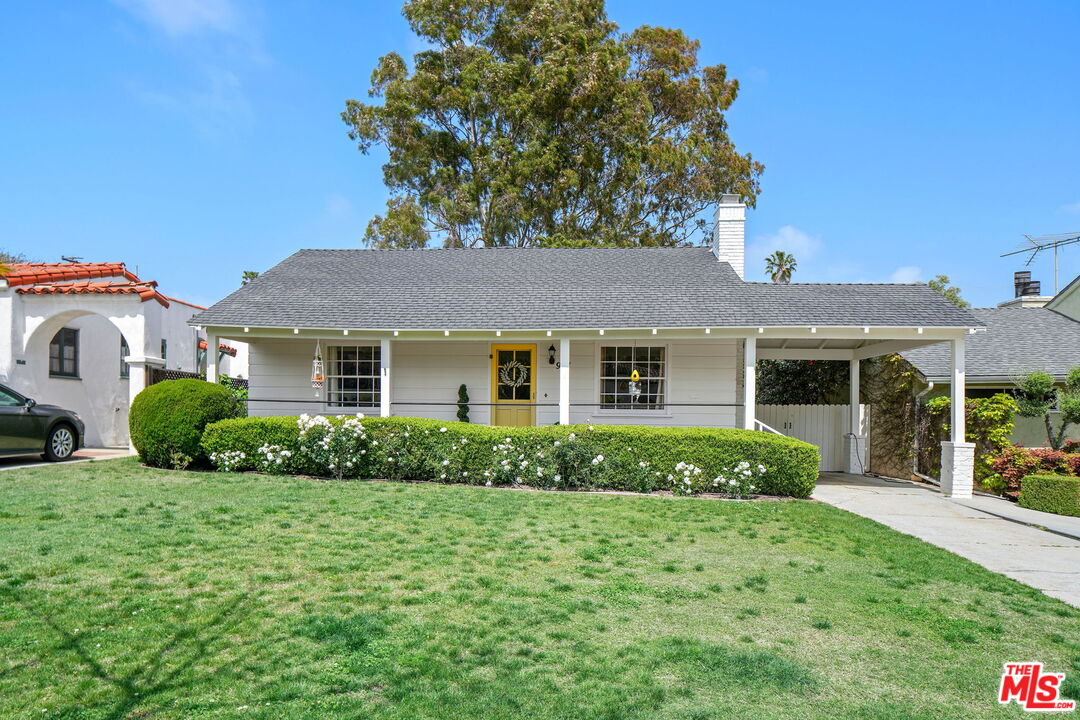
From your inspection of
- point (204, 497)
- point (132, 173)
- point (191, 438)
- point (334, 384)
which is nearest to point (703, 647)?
point (204, 497)

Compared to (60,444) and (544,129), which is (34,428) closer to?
(60,444)

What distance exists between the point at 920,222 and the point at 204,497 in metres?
18.5

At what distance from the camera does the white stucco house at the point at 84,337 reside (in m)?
14.4

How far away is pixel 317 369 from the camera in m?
14.5

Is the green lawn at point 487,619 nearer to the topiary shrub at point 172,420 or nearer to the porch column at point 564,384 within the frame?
the topiary shrub at point 172,420

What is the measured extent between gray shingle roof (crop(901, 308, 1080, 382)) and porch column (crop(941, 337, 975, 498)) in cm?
228

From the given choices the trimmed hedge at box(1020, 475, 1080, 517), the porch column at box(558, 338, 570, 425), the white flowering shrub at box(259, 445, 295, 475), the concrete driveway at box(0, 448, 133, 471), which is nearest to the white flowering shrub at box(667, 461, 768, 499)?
the porch column at box(558, 338, 570, 425)

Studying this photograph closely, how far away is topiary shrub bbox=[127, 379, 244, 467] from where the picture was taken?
1242cm

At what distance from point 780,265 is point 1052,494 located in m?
19.3

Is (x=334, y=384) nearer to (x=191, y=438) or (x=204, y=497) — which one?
(x=191, y=438)

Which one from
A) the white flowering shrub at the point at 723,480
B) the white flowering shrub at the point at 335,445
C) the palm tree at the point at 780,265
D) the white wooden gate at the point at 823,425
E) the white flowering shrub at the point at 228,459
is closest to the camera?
the white flowering shrub at the point at 723,480

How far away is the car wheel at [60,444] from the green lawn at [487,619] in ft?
17.7

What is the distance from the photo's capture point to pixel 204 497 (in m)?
9.45

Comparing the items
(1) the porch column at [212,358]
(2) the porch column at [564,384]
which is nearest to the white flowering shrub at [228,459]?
(1) the porch column at [212,358]
